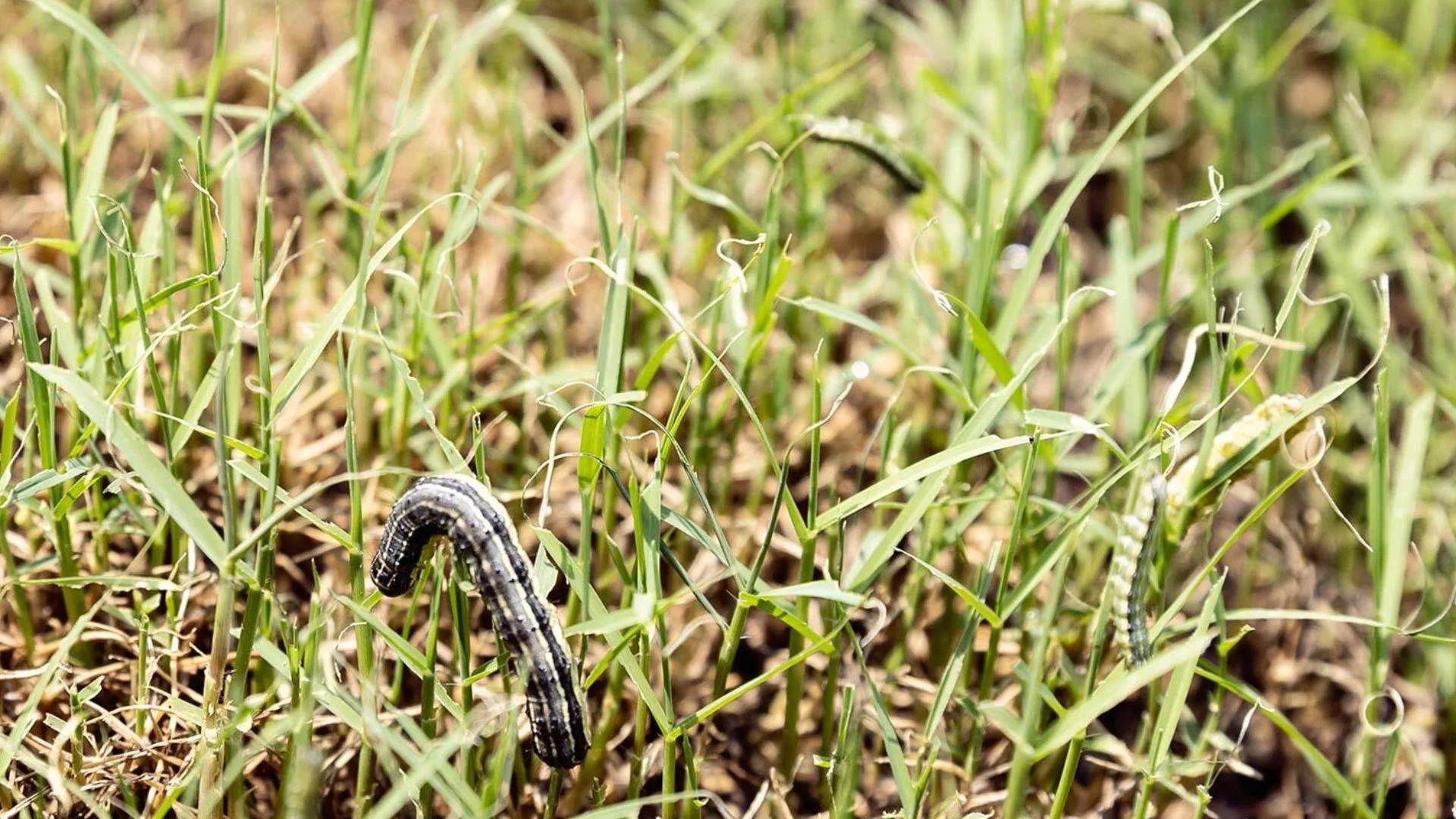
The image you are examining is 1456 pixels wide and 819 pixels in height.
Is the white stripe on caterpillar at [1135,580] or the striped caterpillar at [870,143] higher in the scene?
the striped caterpillar at [870,143]

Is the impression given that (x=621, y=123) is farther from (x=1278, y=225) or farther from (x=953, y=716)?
(x=1278, y=225)

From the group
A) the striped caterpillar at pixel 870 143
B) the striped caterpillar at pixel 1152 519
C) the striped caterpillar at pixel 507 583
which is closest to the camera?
the striped caterpillar at pixel 507 583

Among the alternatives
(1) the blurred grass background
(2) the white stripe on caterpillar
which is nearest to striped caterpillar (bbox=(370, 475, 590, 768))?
(1) the blurred grass background

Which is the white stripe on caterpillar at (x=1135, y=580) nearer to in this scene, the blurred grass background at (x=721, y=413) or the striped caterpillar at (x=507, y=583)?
the blurred grass background at (x=721, y=413)

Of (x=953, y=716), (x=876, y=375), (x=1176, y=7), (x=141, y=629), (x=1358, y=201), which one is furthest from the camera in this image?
(x=1176, y=7)

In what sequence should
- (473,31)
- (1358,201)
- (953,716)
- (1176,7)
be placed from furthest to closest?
(1176,7) → (1358,201) → (473,31) → (953,716)

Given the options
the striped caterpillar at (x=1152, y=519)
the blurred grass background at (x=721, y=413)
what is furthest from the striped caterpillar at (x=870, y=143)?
the striped caterpillar at (x=1152, y=519)

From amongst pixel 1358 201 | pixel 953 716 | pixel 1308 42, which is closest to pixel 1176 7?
pixel 1308 42
